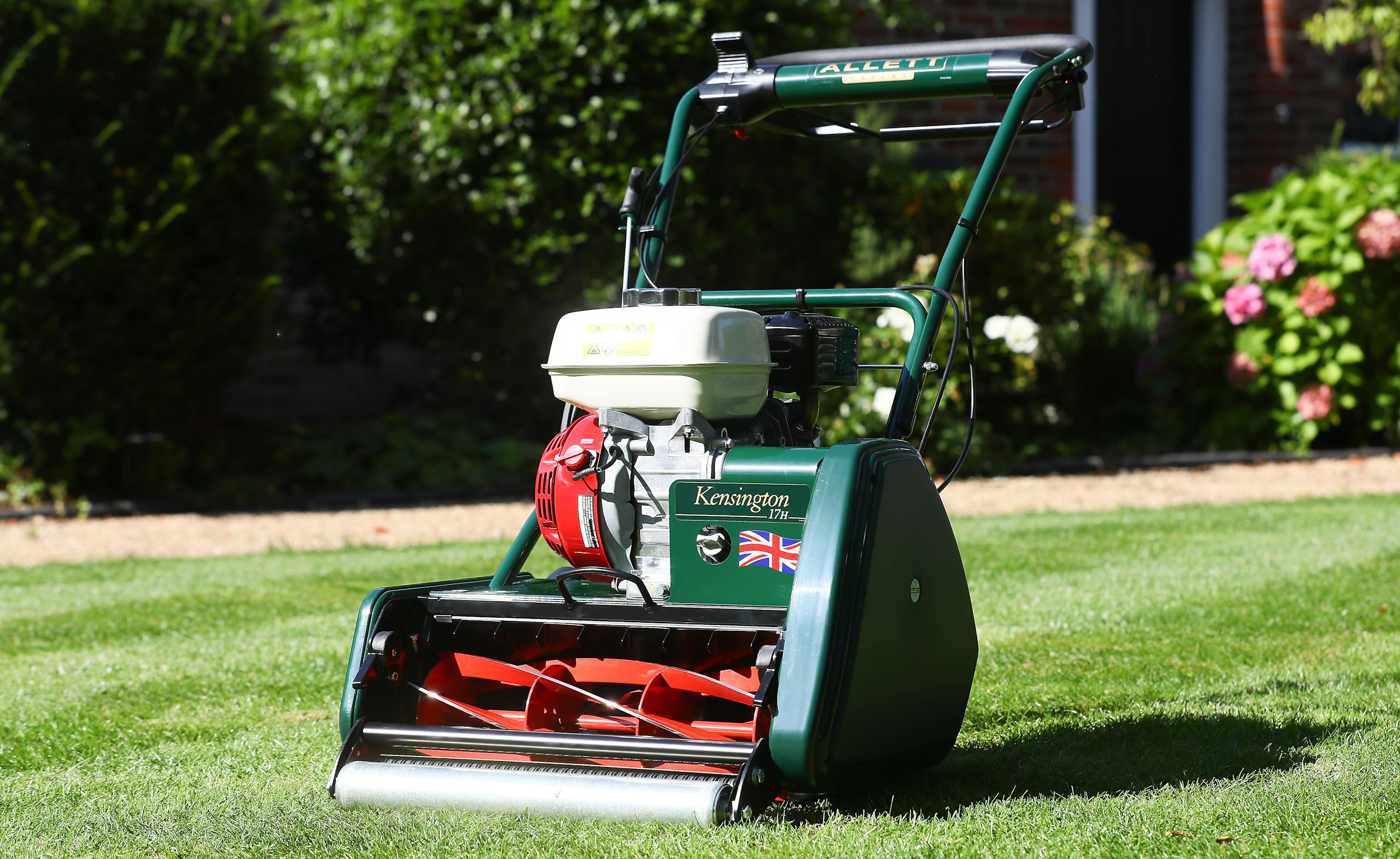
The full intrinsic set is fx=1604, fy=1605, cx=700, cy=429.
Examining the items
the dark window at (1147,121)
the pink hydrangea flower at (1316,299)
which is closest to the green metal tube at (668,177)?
the pink hydrangea flower at (1316,299)

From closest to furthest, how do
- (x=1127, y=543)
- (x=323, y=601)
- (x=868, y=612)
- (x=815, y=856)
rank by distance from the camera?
(x=815, y=856), (x=868, y=612), (x=323, y=601), (x=1127, y=543)

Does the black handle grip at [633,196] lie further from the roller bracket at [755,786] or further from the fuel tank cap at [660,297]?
the roller bracket at [755,786]

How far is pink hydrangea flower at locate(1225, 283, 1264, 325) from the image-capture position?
975cm

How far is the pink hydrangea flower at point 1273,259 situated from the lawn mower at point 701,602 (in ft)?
21.9

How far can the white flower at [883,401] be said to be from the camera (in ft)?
26.9

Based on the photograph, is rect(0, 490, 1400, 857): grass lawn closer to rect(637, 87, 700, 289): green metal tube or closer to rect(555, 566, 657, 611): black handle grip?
rect(555, 566, 657, 611): black handle grip

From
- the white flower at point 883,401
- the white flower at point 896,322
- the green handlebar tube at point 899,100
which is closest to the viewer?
the green handlebar tube at point 899,100

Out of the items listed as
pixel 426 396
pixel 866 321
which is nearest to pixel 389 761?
pixel 866 321

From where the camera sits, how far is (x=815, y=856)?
255 cm

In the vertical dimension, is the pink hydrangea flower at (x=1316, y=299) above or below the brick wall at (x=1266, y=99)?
below

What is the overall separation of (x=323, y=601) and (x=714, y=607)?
3.09m

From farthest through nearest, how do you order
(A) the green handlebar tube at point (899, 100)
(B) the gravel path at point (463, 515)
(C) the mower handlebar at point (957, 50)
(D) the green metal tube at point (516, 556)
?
(B) the gravel path at point (463, 515) → (C) the mower handlebar at point (957, 50) → (D) the green metal tube at point (516, 556) → (A) the green handlebar tube at point (899, 100)

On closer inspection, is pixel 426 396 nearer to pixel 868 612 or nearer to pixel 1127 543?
pixel 1127 543

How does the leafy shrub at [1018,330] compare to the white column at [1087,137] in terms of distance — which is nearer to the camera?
the leafy shrub at [1018,330]
